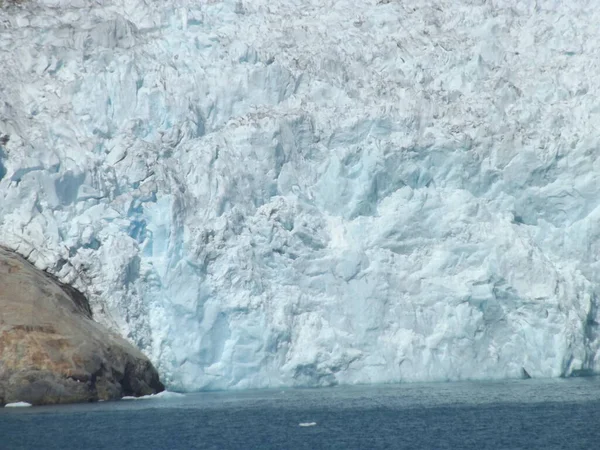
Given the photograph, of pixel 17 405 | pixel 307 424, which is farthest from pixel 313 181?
pixel 17 405

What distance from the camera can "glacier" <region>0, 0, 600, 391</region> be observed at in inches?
1334

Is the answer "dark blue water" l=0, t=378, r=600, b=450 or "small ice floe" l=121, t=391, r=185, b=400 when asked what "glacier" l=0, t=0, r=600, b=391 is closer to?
"small ice floe" l=121, t=391, r=185, b=400

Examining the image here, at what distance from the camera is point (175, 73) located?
122 feet

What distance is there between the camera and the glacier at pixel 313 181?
33875mm

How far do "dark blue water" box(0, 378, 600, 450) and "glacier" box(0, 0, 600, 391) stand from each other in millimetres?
1732

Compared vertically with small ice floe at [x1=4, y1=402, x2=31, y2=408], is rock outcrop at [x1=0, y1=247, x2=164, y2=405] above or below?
above

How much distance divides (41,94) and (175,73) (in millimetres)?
4261

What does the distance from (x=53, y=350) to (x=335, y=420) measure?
7869mm

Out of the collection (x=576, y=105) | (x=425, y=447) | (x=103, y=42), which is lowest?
(x=425, y=447)


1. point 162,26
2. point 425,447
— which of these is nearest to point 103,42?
point 162,26

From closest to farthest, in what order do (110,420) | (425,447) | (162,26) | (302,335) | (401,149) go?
(425,447)
(110,420)
(302,335)
(401,149)
(162,26)

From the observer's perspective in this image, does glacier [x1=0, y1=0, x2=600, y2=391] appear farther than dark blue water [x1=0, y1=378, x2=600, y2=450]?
Yes

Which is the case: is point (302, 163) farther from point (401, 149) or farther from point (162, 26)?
point (162, 26)

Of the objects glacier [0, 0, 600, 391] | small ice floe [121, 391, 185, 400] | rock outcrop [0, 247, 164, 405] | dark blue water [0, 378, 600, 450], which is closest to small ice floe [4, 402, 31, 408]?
rock outcrop [0, 247, 164, 405]
